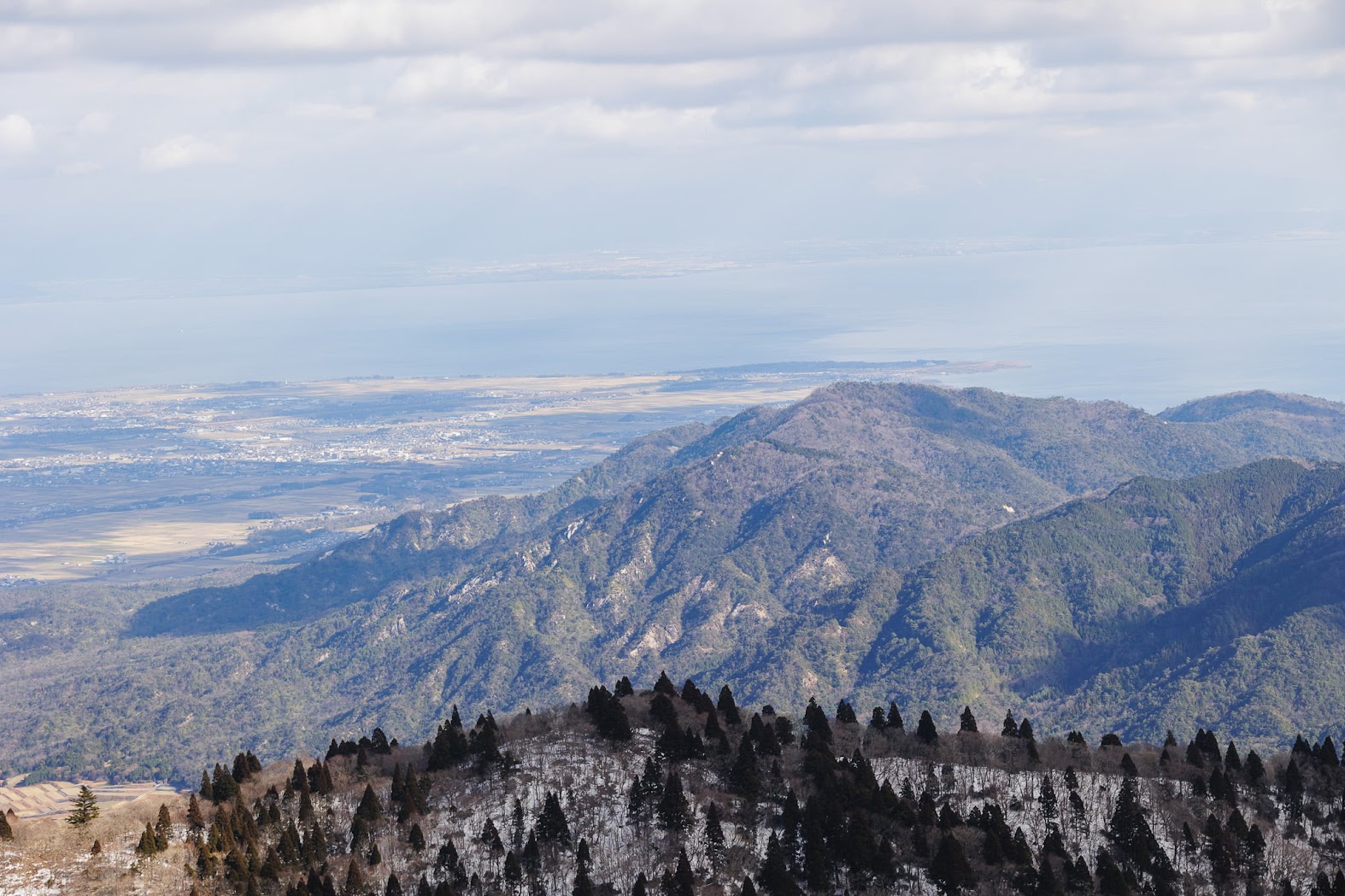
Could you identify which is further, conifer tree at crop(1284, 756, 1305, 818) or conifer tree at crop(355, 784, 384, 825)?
conifer tree at crop(1284, 756, 1305, 818)

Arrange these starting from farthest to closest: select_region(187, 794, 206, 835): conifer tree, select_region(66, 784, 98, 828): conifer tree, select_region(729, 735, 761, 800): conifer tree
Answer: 1. select_region(729, 735, 761, 800): conifer tree
2. select_region(187, 794, 206, 835): conifer tree
3. select_region(66, 784, 98, 828): conifer tree

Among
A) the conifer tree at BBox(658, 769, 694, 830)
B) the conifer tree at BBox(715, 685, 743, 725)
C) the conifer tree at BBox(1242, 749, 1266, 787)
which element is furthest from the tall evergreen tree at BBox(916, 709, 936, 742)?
the conifer tree at BBox(658, 769, 694, 830)

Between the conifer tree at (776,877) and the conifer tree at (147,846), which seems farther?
the conifer tree at (147,846)

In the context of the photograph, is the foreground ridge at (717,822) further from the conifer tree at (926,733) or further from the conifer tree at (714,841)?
the conifer tree at (926,733)

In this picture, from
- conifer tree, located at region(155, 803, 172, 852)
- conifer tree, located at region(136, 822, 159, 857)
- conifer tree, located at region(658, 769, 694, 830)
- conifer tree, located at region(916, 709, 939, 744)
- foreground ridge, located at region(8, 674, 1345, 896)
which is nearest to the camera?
foreground ridge, located at region(8, 674, 1345, 896)

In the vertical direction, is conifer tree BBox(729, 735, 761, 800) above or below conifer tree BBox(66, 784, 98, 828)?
above

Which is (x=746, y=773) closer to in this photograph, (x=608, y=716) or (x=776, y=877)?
(x=776, y=877)

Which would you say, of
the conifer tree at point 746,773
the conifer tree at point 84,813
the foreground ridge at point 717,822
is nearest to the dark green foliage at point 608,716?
the foreground ridge at point 717,822

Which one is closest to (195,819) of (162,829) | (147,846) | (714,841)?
(162,829)

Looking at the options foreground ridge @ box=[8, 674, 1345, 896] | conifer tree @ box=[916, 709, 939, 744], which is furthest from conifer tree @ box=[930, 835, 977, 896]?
conifer tree @ box=[916, 709, 939, 744]

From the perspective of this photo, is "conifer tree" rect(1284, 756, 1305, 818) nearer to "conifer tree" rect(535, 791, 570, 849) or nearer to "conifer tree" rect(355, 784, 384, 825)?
"conifer tree" rect(535, 791, 570, 849)

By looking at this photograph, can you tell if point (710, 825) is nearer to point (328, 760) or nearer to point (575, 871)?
point (575, 871)

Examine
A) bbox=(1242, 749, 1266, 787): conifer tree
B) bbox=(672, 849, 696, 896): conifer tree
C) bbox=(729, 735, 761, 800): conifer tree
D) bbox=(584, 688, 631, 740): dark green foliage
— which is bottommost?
bbox=(672, 849, 696, 896): conifer tree
